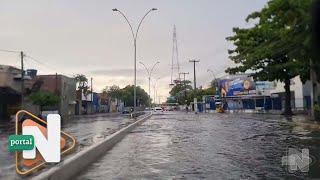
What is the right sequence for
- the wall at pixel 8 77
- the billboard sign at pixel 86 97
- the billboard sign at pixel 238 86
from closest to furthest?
1. the wall at pixel 8 77
2. the billboard sign at pixel 238 86
3. the billboard sign at pixel 86 97

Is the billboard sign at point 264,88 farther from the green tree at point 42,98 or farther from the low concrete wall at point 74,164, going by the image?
the low concrete wall at point 74,164

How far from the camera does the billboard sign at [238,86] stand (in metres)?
90.5

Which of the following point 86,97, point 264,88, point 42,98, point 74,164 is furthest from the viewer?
point 86,97

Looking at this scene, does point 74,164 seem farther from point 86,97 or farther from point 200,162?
point 86,97

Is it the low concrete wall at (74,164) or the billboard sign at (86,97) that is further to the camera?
the billboard sign at (86,97)

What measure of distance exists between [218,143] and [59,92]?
6023 cm

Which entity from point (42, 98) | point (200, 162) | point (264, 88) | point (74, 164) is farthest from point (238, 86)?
point (74, 164)

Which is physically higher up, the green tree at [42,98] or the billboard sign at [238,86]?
the billboard sign at [238,86]

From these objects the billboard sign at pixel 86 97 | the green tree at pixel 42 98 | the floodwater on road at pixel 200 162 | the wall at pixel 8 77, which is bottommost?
the floodwater on road at pixel 200 162

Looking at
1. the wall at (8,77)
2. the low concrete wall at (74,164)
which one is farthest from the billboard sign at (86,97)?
the low concrete wall at (74,164)

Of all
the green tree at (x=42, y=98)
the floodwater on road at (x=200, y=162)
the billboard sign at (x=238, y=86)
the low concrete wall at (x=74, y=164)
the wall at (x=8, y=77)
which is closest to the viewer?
the low concrete wall at (x=74, y=164)

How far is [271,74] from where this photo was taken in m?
48.9

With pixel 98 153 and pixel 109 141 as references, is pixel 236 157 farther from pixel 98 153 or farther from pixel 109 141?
pixel 109 141

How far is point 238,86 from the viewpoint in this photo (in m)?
93.1
